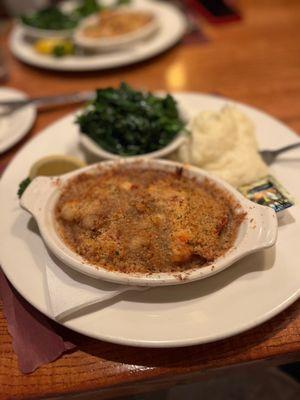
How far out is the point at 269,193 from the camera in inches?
66.3

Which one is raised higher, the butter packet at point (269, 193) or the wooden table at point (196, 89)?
the butter packet at point (269, 193)

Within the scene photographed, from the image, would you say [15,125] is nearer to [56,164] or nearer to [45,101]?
[45,101]

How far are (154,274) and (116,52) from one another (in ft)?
7.48

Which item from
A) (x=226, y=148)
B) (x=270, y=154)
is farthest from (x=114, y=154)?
(x=270, y=154)

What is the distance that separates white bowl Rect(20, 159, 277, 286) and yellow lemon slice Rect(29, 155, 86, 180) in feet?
0.91

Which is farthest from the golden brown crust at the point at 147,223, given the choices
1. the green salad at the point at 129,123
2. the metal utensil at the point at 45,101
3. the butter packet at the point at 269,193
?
the metal utensil at the point at 45,101

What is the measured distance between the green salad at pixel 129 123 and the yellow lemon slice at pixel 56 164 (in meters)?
0.18

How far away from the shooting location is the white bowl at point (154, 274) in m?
Answer: 1.36

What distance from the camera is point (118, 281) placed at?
1.37m

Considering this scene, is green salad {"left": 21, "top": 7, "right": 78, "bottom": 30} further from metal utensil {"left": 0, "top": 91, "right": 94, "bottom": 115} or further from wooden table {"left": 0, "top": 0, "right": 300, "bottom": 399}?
metal utensil {"left": 0, "top": 91, "right": 94, "bottom": 115}

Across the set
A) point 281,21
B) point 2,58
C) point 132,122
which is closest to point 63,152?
point 132,122

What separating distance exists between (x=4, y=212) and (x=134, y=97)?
951 millimetres

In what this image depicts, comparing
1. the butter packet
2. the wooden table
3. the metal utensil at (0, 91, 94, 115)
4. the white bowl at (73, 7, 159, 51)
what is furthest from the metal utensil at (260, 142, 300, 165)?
the white bowl at (73, 7, 159, 51)

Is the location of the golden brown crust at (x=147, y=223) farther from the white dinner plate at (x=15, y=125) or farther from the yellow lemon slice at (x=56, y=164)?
the white dinner plate at (x=15, y=125)
